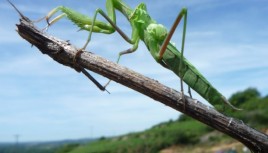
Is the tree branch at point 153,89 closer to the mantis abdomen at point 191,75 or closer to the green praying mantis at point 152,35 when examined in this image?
the green praying mantis at point 152,35

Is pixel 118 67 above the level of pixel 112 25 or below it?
below

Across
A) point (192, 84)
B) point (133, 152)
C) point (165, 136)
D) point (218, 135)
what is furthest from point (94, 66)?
point (165, 136)

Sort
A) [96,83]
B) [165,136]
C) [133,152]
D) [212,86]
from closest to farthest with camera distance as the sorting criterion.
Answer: [96,83]
[212,86]
[133,152]
[165,136]

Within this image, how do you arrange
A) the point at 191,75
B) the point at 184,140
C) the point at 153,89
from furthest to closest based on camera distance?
the point at 184,140 → the point at 191,75 → the point at 153,89

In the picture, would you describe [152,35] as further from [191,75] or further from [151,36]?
[191,75]

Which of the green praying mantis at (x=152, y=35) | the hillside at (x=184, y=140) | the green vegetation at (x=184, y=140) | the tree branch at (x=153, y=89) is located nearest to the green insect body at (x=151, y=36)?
the green praying mantis at (x=152, y=35)

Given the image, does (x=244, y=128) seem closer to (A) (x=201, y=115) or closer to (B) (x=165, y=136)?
(A) (x=201, y=115)

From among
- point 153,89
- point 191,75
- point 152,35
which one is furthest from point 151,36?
point 153,89
